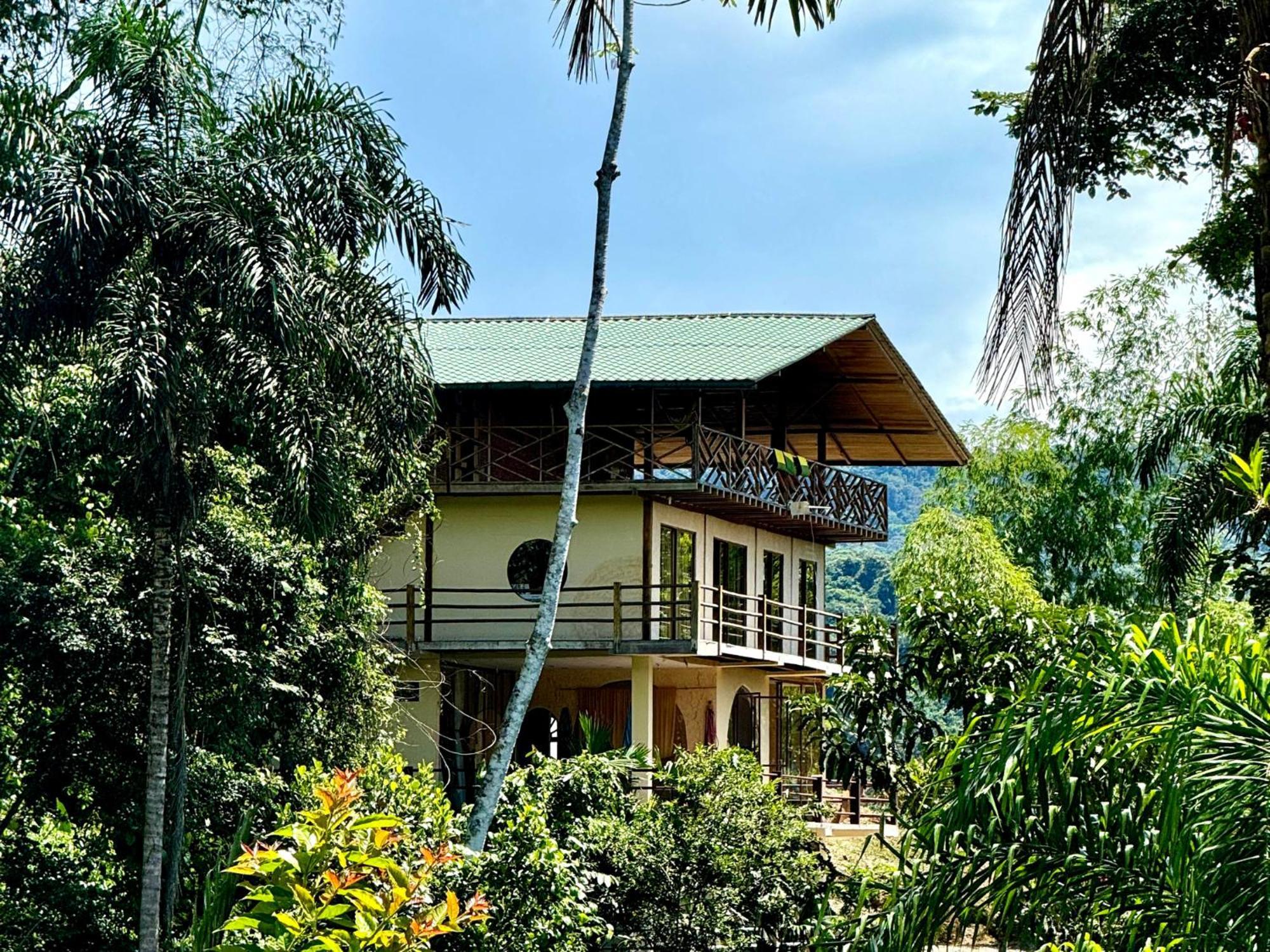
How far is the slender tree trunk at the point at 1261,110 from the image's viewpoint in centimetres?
529

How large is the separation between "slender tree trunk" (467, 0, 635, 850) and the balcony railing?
25.3 ft

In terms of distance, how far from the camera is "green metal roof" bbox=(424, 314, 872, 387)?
2395 centimetres

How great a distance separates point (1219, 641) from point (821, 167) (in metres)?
13.6

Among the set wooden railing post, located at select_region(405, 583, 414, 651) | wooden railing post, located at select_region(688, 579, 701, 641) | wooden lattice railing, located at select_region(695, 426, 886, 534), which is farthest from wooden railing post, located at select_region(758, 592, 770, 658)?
wooden railing post, located at select_region(405, 583, 414, 651)

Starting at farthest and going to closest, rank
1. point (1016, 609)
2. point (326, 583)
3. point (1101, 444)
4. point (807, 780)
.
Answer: point (1101, 444) → point (807, 780) → point (326, 583) → point (1016, 609)

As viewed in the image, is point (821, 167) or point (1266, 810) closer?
point (1266, 810)

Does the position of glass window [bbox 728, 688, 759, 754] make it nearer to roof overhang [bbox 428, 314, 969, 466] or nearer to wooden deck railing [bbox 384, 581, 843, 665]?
wooden deck railing [bbox 384, 581, 843, 665]

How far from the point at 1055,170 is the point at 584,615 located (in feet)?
65.7

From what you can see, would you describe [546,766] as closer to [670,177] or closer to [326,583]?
[326,583]

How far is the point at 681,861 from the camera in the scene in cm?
1736

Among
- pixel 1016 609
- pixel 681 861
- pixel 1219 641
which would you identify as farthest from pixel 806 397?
pixel 1219 641

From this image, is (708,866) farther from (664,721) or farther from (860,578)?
(860,578)

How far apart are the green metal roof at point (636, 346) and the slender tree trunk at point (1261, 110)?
58.7 feet

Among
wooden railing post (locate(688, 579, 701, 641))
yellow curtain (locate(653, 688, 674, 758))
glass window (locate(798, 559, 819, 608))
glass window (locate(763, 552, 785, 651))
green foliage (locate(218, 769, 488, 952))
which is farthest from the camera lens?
glass window (locate(798, 559, 819, 608))
